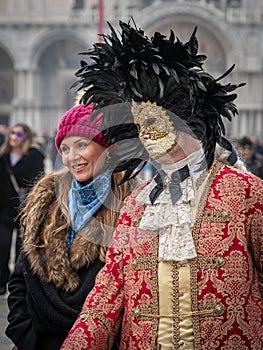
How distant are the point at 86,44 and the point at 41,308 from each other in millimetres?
32236

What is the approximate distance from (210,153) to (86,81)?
565 millimetres

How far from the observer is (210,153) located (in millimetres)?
2818

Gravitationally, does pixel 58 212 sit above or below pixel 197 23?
below

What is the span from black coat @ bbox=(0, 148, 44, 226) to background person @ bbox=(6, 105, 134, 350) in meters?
3.83

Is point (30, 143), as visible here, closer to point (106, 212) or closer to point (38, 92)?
point (106, 212)

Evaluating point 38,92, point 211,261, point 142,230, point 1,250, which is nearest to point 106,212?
point 142,230

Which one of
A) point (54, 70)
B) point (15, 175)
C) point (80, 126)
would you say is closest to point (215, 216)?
point (80, 126)

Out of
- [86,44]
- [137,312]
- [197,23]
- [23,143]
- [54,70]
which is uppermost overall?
[197,23]

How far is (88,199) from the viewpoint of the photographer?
326 cm

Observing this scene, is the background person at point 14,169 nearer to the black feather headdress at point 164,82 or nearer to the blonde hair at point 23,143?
the blonde hair at point 23,143

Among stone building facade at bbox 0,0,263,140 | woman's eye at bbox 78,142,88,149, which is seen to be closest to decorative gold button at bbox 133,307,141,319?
Result: woman's eye at bbox 78,142,88,149

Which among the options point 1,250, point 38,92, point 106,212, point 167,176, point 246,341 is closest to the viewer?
point 246,341

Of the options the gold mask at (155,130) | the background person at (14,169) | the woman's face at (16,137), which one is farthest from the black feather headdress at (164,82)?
the woman's face at (16,137)

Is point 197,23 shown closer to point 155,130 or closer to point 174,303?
point 155,130
